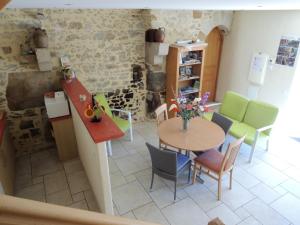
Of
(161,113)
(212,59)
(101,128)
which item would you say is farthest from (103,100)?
(212,59)

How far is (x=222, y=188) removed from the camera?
3164 millimetres

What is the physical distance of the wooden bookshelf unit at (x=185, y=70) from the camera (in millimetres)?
4356

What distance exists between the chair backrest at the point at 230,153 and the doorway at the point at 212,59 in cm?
318

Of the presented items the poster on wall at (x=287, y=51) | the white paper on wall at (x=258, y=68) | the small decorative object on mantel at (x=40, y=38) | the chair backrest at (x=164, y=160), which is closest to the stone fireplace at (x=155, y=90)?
the white paper on wall at (x=258, y=68)

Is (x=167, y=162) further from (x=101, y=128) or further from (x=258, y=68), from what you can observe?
(x=258, y=68)

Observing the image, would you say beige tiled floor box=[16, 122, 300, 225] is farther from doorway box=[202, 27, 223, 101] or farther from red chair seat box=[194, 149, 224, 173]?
doorway box=[202, 27, 223, 101]

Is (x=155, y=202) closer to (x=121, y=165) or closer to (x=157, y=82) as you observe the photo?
(x=121, y=165)

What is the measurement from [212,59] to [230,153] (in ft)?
11.3

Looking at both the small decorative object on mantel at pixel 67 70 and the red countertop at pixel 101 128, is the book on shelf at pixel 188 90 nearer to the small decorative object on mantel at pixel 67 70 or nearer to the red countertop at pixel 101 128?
the small decorative object on mantel at pixel 67 70

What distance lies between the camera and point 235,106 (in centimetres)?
422

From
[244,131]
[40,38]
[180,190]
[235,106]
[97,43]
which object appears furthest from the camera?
[235,106]

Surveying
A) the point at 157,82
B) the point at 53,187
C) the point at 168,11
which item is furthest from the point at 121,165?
the point at 168,11

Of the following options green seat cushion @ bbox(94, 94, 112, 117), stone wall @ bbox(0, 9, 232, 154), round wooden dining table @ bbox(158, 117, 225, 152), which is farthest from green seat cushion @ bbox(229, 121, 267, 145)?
green seat cushion @ bbox(94, 94, 112, 117)

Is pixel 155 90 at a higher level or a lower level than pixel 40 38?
lower
